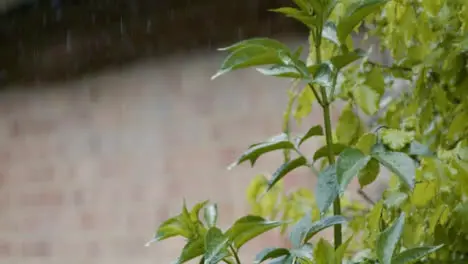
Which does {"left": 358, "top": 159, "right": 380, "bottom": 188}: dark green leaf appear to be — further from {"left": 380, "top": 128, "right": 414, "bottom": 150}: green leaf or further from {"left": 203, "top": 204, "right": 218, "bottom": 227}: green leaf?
{"left": 203, "top": 204, "right": 218, "bottom": 227}: green leaf

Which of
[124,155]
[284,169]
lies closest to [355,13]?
[284,169]

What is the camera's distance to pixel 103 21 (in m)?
1.30

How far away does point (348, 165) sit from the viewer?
510 mm

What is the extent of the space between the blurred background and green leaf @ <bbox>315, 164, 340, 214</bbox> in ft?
2.42

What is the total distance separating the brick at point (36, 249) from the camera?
1270mm

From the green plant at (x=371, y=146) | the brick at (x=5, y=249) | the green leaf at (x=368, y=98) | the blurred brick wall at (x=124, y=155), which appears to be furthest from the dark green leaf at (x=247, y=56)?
the brick at (x=5, y=249)

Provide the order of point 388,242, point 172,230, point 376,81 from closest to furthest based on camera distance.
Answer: point 388,242
point 172,230
point 376,81

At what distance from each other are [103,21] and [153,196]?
38cm

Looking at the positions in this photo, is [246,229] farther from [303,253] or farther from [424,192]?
[424,192]

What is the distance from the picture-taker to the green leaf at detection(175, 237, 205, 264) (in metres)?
0.56

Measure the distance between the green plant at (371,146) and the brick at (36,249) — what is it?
0.66m

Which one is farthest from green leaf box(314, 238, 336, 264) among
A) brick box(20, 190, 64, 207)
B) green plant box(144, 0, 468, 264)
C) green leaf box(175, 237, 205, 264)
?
brick box(20, 190, 64, 207)

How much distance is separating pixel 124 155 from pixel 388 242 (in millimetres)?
877

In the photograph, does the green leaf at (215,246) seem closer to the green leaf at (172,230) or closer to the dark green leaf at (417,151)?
the green leaf at (172,230)
